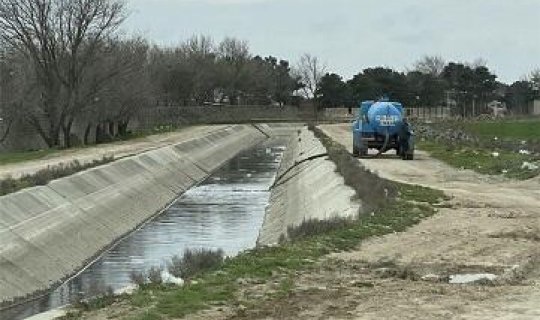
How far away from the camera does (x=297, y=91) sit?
160 meters

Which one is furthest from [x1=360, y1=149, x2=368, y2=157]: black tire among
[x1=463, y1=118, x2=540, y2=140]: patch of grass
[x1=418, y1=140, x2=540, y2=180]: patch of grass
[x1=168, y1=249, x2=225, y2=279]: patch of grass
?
[x1=168, y1=249, x2=225, y2=279]: patch of grass

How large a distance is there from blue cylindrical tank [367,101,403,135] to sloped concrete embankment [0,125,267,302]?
424 inches

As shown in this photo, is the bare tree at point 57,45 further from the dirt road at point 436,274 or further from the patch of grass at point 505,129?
the dirt road at point 436,274

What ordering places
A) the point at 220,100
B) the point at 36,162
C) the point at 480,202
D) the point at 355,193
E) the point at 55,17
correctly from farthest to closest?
the point at 220,100, the point at 55,17, the point at 36,162, the point at 355,193, the point at 480,202

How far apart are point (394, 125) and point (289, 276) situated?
27.7 m

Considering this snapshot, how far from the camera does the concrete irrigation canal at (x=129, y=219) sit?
2142 centimetres

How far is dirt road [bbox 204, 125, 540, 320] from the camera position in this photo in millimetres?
10008

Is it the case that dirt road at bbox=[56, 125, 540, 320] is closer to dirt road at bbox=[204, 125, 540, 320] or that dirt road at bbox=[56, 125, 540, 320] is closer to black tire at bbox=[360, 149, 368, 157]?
dirt road at bbox=[204, 125, 540, 320]

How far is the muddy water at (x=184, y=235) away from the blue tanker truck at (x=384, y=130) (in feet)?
19.1

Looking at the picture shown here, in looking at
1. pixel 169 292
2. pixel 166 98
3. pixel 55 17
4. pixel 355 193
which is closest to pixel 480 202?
pixel 355 193

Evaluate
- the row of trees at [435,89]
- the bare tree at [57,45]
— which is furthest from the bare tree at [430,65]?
the bare tree at [57,45]

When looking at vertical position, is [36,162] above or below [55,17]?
below

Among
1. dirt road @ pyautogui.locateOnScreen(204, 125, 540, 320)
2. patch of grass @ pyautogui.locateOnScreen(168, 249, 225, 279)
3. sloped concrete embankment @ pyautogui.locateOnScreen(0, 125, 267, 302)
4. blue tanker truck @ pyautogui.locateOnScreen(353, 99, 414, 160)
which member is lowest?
sloped concrete embankment @ pyautogui.locateOnScreen(0, 125, 267, 302)

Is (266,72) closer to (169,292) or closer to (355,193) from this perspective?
(355,193)
